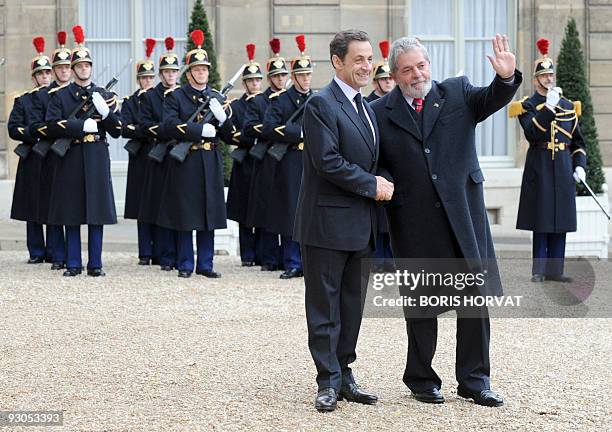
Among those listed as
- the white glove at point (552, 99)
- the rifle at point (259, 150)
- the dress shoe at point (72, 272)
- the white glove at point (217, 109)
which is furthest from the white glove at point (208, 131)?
the white glove at point (552, 99)

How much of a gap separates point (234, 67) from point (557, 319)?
8.40 metres

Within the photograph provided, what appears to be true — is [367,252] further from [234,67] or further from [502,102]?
[234,67]

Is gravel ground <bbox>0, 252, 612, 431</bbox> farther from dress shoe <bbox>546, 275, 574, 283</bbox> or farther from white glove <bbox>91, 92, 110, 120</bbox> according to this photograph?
dress shoe <bbox>546, 275, 574, 283</bbox>

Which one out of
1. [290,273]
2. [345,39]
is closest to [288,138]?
[290,273]

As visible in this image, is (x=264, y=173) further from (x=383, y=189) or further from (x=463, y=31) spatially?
(x=383, y=189)

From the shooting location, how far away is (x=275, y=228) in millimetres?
12312

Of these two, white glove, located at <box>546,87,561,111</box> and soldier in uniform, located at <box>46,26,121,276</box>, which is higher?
white glove, located at <box>546,87,561,111</box>

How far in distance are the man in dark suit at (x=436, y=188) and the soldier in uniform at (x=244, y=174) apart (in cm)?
637

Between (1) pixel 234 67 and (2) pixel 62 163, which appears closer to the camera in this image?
(2) pixel 62 163

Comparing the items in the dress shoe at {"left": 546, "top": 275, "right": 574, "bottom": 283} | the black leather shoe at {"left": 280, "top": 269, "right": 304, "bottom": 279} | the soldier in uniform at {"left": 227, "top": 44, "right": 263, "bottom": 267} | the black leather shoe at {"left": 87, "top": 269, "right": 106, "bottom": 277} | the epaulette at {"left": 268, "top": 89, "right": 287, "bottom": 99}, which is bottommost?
the dress shoe at {"left": 546, "top": 275, "right": 574, "bottom": 283}

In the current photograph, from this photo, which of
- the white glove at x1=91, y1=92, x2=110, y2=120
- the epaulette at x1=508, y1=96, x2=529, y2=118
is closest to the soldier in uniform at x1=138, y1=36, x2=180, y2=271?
the white glove at x1=91, y1=92, x2=110, y2=120

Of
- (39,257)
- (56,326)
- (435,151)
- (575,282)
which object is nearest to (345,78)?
(435,151)

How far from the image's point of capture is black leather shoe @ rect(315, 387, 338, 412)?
626cm

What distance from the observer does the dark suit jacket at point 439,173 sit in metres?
6.36
